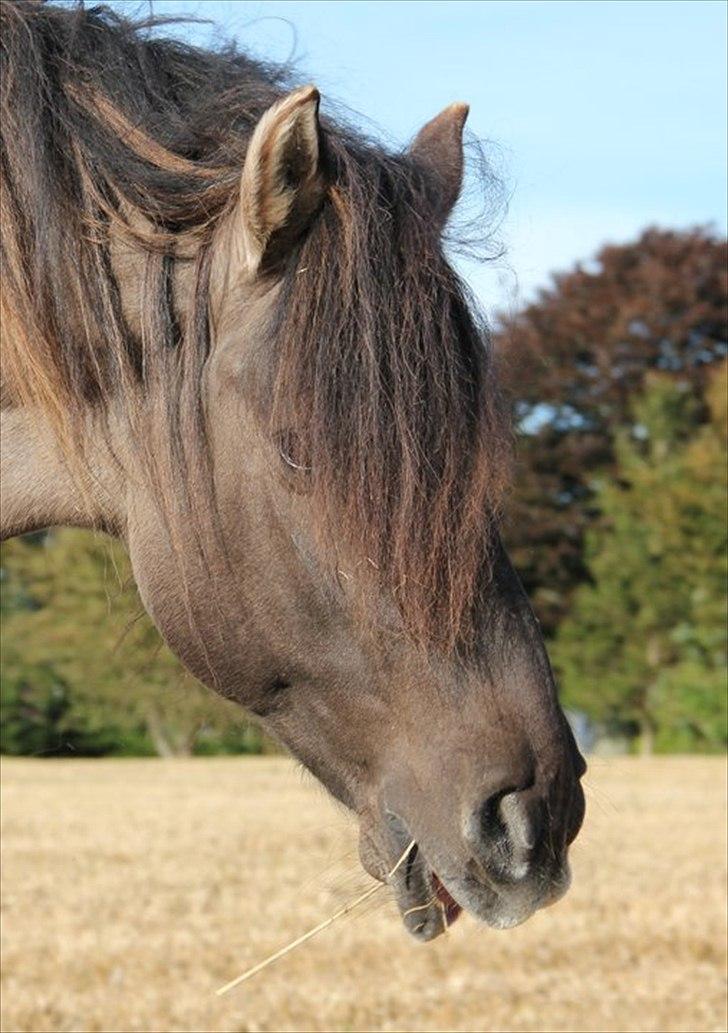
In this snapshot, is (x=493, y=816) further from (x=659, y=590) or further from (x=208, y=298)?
(x=659, y=590)

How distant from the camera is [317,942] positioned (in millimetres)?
6832

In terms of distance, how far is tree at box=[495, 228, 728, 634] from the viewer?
94.7 feet

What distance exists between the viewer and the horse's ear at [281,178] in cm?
224

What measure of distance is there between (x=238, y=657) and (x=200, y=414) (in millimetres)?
427

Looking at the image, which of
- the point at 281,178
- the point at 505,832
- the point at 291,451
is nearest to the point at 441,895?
the point at 505,832

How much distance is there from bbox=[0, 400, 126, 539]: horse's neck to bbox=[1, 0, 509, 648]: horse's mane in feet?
0.25

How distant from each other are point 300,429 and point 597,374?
28.1 meters

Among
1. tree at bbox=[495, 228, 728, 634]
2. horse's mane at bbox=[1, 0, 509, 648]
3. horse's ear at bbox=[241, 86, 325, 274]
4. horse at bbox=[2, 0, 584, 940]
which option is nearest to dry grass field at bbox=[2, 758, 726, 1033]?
horse at bbox=[2, 0, 584, 940]

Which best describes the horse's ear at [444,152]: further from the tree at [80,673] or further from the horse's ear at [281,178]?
the tree at [80,673]

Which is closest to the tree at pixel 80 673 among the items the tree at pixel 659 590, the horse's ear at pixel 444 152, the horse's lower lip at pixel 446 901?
the tree at pixel 659 590

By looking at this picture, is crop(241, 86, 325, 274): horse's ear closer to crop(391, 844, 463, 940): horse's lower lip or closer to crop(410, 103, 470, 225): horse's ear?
crop(410, 103, 470, 225): horse's ear

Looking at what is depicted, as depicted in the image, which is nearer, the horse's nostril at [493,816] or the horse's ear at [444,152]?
the horse's nostril at [493,816]

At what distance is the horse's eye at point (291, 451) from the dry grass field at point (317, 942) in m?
0.76

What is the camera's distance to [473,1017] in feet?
17.8
